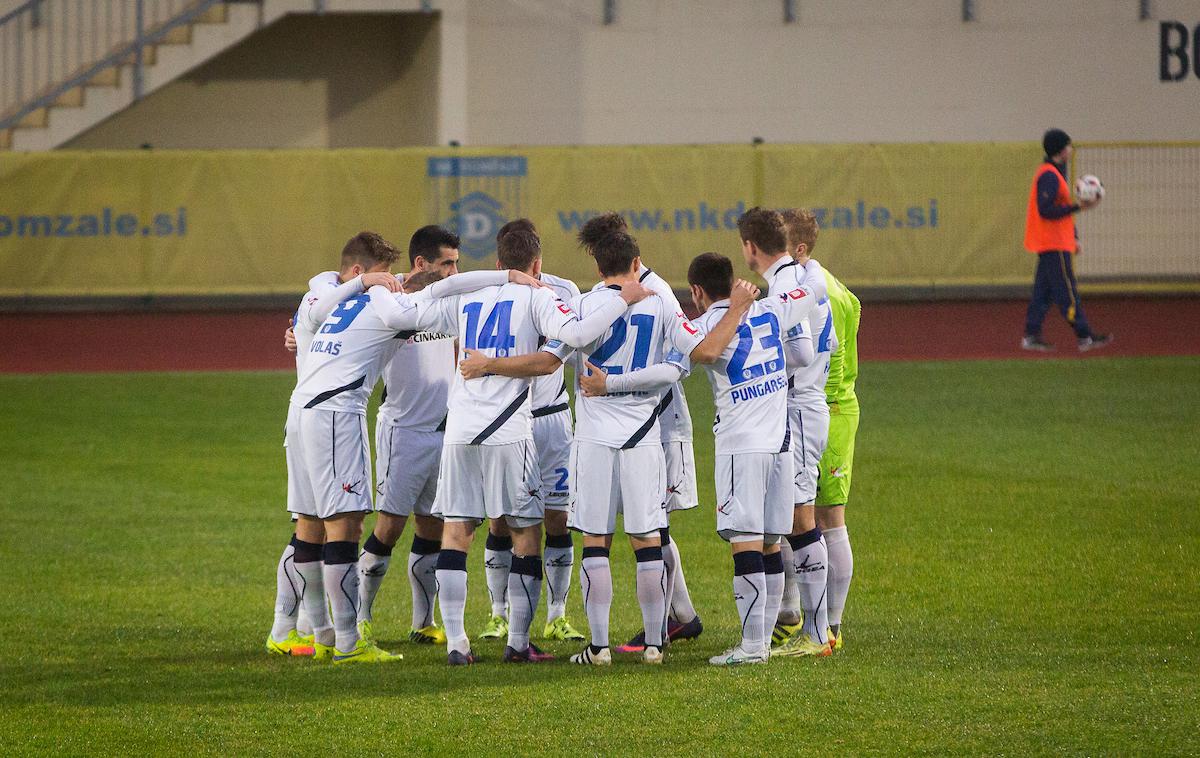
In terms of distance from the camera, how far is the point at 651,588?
6785mm

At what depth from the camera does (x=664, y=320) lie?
6820mm

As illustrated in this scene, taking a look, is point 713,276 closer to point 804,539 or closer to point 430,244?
point 804,539

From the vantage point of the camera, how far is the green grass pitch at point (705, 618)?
5.82 m

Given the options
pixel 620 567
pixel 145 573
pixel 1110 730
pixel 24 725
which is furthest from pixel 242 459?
pixel 1110 730

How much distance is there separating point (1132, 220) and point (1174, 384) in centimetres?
747

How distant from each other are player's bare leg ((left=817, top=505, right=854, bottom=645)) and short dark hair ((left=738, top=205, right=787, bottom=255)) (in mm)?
1326

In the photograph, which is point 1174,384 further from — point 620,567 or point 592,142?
point 592,142

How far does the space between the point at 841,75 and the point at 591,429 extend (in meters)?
19.5

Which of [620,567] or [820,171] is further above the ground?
[820,171]

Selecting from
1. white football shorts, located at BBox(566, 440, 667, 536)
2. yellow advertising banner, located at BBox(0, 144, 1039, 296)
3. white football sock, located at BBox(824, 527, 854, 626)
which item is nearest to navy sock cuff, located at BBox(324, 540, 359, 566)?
white football shorts, located at BBox(566, 440, 667, 536)

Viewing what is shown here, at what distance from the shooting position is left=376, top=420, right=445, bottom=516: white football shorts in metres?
7.53

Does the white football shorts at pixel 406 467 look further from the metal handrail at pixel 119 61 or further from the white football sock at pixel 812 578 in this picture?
the metal handrail at pixel 119 61

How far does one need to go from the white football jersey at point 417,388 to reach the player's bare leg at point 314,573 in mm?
708

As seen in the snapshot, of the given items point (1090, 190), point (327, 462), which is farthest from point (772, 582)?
point (1090, 190)
